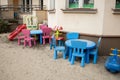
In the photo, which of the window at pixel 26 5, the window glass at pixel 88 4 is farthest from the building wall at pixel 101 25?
the window at pixel 26 5

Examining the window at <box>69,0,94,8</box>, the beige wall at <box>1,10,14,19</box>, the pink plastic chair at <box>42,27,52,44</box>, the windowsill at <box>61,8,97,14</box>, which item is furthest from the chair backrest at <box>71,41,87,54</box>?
the beige wall at <box>1,10,14,19</box>

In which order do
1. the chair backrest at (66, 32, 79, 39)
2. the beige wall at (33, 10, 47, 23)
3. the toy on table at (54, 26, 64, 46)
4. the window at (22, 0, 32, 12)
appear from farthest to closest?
the window at (22, 0, 32, 12) → the beige wall at (33, 10, 47, 23) → the toy on table at (54, 26, 64, 46) → the chair backrest at (66, 32, 79, 39)

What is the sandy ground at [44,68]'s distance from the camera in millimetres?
4883

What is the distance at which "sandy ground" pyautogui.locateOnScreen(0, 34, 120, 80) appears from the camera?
488cm

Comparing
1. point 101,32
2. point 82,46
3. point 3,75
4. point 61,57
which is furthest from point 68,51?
point 3,75

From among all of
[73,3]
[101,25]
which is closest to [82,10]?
[73,3]

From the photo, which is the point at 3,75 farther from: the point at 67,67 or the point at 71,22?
the point at 71,22

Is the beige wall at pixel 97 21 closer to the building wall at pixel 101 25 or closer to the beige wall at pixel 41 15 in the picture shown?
the building wall at pixel 101 25

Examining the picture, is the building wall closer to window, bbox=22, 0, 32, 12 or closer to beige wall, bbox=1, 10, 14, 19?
beige wall, bbox=1, 10, 14, 19

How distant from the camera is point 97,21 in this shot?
6.59 meters

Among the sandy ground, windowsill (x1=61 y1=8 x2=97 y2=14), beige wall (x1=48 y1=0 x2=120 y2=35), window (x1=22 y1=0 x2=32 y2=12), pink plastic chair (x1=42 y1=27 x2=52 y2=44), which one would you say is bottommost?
the sandy ground

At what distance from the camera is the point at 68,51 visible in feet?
21.7

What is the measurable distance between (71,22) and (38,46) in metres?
2.08

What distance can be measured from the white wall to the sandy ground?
132 cm
